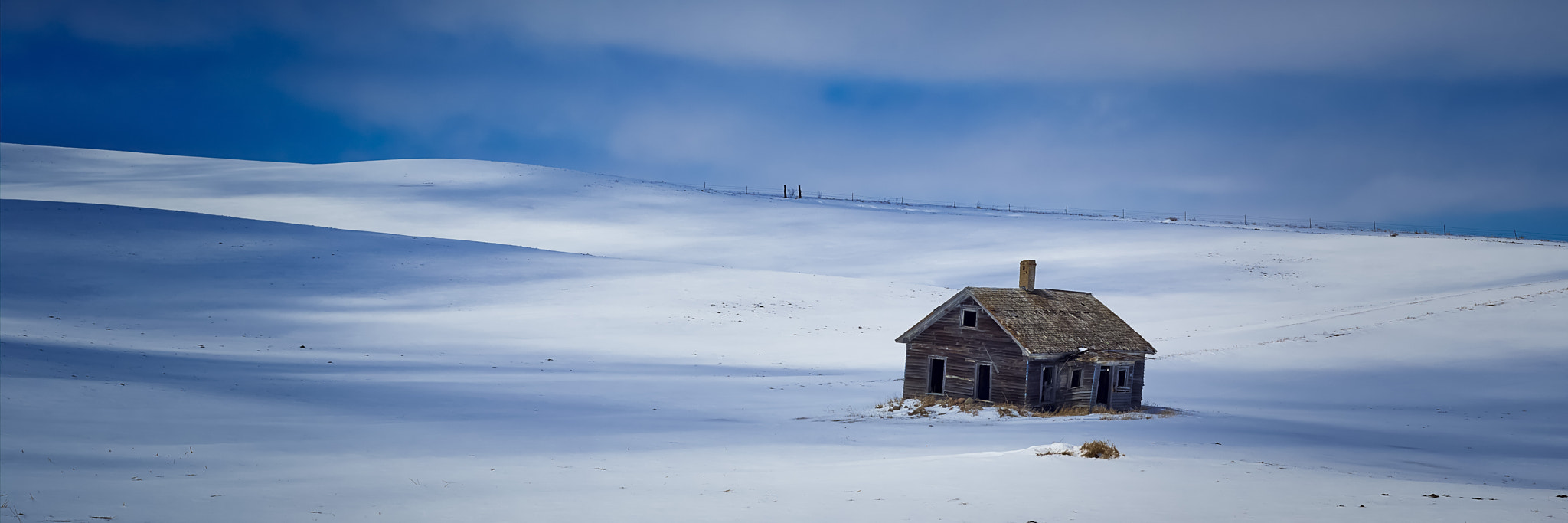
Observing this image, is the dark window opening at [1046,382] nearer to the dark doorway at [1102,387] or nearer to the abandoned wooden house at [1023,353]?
the abandoned wooden house at [1023,353]

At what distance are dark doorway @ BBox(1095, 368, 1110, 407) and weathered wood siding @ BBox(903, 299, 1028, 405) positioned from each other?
11.1 feet

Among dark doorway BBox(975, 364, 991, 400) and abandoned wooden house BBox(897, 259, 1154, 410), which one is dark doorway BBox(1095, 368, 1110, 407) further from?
dark doorway BBox(975, 364, 991, 400)

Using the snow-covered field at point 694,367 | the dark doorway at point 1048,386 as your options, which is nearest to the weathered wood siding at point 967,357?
the dark doorway at point 1048,386

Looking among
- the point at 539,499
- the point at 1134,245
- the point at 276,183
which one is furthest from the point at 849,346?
the point at 276,183

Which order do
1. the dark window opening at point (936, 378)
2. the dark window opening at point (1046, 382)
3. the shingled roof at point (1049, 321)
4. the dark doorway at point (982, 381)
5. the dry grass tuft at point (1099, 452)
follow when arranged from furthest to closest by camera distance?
1. the dark window opening at point (936, 378)
2. the dark doorway at point (982, 381)
3. the dark window opening at point (1046, 382)
4. the shingled roof at point (1049, 321)
5. the dry grass tuft at point (1099, 452)

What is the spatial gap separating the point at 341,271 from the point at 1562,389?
51.5 meters

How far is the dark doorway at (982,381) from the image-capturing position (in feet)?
100

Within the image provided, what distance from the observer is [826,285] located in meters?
62.2

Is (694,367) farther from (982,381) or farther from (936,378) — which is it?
(982,381)

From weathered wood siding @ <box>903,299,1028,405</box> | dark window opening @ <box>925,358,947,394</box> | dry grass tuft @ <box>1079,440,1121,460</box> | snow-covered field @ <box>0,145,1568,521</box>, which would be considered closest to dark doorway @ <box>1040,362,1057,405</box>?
weathered wood siding @ <box>903,299,1028,405</box>

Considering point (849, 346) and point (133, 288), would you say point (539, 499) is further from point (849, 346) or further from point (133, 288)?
point (133, 288)

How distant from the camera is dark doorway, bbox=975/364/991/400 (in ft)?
100

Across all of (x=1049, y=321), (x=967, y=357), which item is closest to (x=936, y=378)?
(x=967, y=357)

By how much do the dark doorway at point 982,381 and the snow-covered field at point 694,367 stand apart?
189 centimetres
